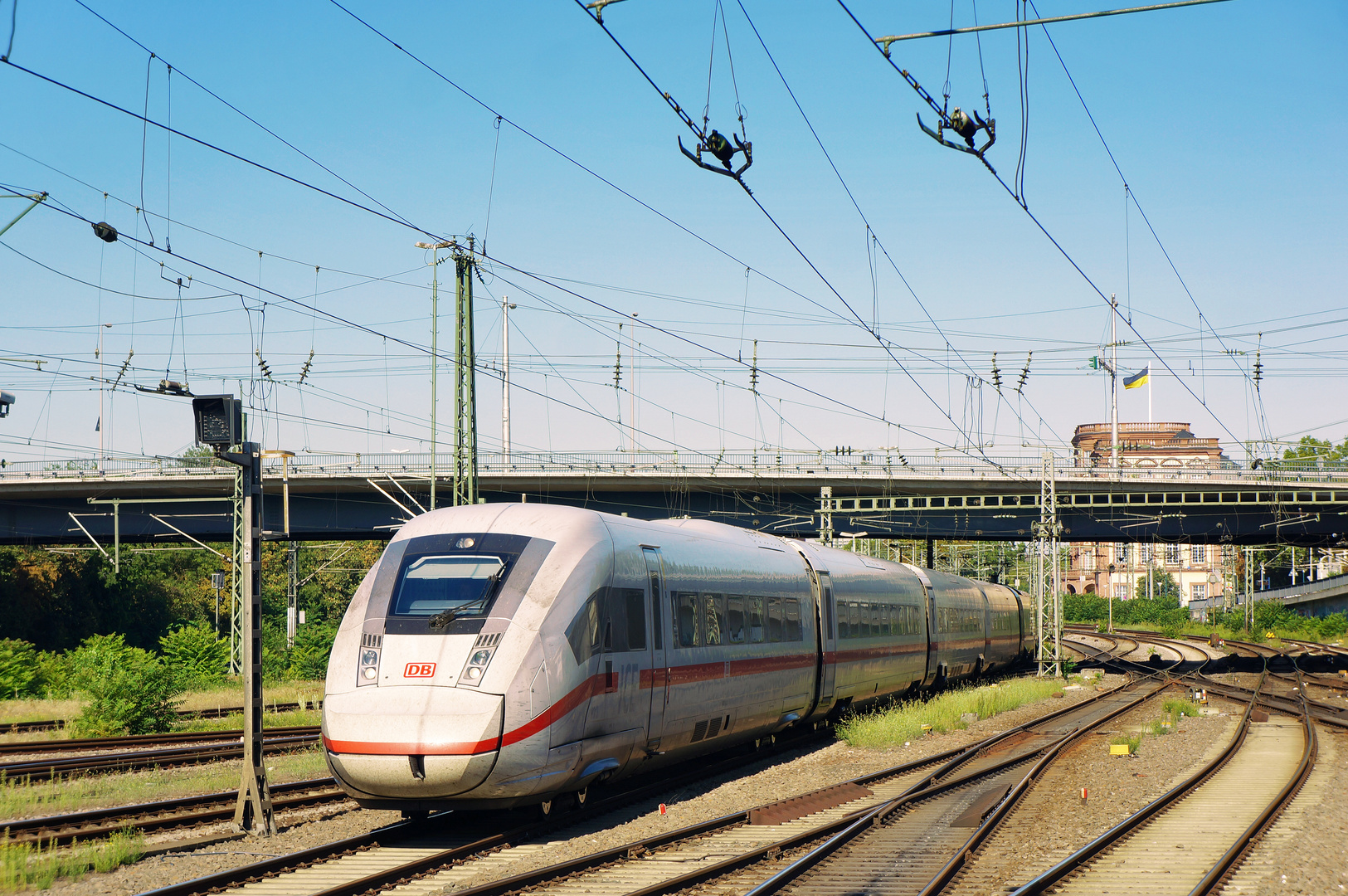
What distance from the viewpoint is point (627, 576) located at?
1364 centimetres

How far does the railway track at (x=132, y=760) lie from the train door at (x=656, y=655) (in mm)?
8425

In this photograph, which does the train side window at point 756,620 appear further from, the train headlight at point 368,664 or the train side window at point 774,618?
the train headlight at point 368,664

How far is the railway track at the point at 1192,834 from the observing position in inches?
408

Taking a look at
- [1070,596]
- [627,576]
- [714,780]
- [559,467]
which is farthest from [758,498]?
[1070,596]

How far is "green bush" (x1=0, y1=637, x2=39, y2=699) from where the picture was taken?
3412 cm

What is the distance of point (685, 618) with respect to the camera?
15078 mm

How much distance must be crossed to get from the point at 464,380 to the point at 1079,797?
52.0 ft

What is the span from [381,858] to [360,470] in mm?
37206

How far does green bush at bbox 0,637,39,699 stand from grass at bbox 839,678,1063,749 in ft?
81.2

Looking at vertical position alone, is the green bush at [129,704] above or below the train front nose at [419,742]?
below

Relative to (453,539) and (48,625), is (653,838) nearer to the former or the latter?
(453,539)

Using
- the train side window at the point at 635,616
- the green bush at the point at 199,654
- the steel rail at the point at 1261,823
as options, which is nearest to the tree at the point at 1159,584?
the green bush at the point at 199,654

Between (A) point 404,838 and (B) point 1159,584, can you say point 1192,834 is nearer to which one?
(A) point 404,838

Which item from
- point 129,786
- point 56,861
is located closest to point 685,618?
point 56,861
